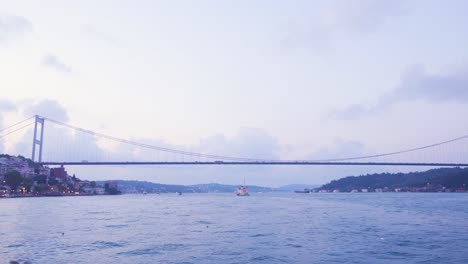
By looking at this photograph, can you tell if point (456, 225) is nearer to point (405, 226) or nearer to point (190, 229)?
point (405, 226)

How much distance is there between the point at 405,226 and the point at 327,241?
277 inches

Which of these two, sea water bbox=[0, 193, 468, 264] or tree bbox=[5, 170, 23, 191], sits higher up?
tree bbox=[5, 170, 23, 191]

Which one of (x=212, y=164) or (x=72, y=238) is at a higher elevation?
(x=212, y=164)

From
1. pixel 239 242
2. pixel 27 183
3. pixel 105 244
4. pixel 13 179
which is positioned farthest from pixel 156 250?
pixel 27 183

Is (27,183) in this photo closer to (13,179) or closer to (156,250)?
(13,179)

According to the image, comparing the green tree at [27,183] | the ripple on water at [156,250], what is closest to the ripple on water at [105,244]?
the ripple on water at [156,250]

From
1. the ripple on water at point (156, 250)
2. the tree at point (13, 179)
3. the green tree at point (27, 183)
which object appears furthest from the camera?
the green tree at point (27, 183)

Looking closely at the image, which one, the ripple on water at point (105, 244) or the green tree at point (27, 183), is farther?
the green tree at point (27, 183)

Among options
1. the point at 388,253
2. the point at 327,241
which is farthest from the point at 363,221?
the point at 388,253

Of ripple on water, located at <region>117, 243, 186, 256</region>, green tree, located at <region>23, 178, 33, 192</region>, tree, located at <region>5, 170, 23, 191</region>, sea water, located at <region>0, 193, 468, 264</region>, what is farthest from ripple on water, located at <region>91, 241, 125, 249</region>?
green tree, located at <region>23, 178, 33, 192</region>

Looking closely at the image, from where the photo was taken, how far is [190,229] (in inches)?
903

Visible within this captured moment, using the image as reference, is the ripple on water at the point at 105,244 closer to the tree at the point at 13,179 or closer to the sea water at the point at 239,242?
the sea water at the point at 239,242

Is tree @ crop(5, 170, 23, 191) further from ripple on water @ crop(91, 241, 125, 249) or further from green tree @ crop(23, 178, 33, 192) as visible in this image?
ripple on water @ crop(91, 241, 125, 249)

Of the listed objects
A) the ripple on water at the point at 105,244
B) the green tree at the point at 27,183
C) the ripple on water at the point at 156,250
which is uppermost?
the green tree at the point at 27,183
